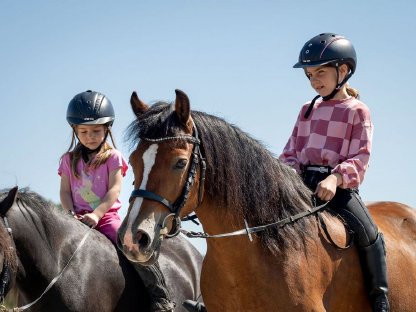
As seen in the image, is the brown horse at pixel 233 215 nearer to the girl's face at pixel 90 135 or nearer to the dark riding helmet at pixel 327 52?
the dark riding helmet at pixel 327 52

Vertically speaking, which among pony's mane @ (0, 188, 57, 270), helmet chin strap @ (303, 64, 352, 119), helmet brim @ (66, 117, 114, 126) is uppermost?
helmet chin strap @ (303, 64, 352, 119)

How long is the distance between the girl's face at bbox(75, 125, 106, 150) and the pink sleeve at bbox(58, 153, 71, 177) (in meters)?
0.30

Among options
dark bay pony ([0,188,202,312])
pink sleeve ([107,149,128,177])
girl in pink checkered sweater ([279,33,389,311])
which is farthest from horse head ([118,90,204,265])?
pink sleeve ([107,149,128,177])

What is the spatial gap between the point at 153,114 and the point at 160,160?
49 cm

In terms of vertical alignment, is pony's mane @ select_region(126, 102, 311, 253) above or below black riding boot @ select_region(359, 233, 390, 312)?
above

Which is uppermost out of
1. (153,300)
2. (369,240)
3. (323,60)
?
(323,60)

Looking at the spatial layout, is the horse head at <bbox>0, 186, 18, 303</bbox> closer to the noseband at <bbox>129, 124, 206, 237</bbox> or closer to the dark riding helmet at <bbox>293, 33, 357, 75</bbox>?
the noseband at <bbox>129, 124, 206, 237</bbox>

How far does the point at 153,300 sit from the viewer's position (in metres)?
8.08

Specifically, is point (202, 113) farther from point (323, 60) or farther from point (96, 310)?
point (96, 310)

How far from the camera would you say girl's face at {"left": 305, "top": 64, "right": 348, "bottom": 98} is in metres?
7.17

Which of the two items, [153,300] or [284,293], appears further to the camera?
[153,300]

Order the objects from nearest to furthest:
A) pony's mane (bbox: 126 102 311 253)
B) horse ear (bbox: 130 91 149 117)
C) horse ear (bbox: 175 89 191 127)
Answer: horse ear (bbox: 175 89 191 127), pony's mane (bbox: 126 102 311 253), horse ear (bbox: 130 91 149 117)

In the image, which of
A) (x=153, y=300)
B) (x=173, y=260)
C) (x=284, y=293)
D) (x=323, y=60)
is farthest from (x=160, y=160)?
(x=173, y=260)

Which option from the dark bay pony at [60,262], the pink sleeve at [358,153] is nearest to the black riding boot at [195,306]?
the dark bay pony at [60,262]
